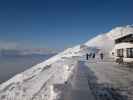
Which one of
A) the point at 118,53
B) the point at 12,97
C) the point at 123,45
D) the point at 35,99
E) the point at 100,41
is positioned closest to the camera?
the point at 35,99

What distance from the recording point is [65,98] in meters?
10.9

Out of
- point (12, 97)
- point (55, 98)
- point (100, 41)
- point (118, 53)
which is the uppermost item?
point (100, 41)

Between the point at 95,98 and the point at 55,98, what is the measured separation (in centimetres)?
215

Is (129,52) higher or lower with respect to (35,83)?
higher

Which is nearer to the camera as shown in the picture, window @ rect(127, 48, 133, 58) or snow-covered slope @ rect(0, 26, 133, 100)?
snow-covered slope @ rect(0, 26, 133, 100)

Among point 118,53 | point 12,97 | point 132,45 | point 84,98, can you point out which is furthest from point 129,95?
point 118,53

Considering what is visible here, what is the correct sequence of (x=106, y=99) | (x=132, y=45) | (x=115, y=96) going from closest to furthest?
1. (x=106, y=99)
2. (x=115, y=96)
3. (x=132, y=45)

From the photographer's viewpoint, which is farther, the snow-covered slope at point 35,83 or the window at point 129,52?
the window at point 129,52

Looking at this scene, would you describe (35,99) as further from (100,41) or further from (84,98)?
(100,41)

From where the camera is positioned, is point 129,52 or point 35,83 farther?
point 129,52

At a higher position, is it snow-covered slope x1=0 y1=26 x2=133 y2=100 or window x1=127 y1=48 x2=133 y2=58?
window x1=127 y1=48 x2=133 y2=58

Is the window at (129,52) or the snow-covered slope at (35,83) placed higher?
the window at (129,52)

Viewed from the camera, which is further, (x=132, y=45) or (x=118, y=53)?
(x=118, y=53)

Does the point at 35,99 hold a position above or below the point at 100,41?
below
